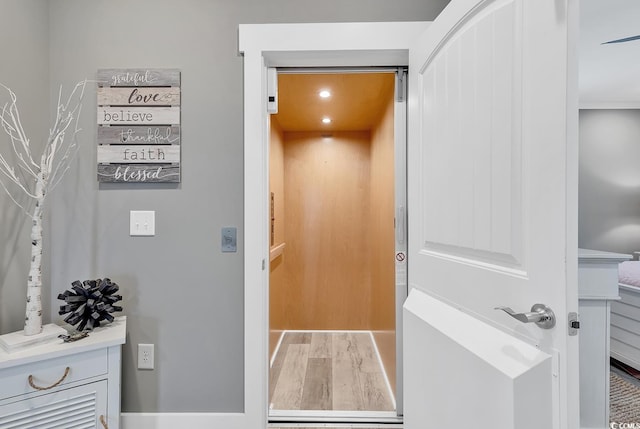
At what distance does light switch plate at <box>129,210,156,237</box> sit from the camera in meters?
1.56

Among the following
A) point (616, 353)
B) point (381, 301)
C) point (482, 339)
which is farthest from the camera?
point (381, 301)

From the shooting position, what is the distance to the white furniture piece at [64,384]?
112cm

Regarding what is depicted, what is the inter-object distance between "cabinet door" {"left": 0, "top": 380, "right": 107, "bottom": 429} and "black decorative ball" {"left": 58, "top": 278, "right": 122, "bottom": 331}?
24 centimetres

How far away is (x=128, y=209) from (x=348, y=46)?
1326mm

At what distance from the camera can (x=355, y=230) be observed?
3338 millimetres

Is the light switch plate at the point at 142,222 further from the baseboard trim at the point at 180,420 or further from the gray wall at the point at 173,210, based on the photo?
the baseboard trim at the point at 180,420

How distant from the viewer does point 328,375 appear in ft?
7.67

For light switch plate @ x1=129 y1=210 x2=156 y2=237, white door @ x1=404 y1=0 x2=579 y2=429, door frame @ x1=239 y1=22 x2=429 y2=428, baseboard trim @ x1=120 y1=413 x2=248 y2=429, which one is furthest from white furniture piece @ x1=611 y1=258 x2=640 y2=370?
light switch plate @ x1=129 y1=210 x2=156 y2=237

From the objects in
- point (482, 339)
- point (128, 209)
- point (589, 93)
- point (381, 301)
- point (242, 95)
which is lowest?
point (381, 301)

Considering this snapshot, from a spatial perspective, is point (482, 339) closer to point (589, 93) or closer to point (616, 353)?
point (616, 353)

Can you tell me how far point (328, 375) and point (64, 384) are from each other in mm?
1626

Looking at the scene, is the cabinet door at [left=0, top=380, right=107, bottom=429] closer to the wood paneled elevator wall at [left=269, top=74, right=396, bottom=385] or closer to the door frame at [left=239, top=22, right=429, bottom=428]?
the door frame at [left=239, top=22, right=429, bottom=428]

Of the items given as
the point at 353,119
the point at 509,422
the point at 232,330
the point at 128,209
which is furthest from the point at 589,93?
the point at 128,209

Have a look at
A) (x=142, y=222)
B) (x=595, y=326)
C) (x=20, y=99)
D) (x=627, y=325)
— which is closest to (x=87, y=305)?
(x=142, y=222)
